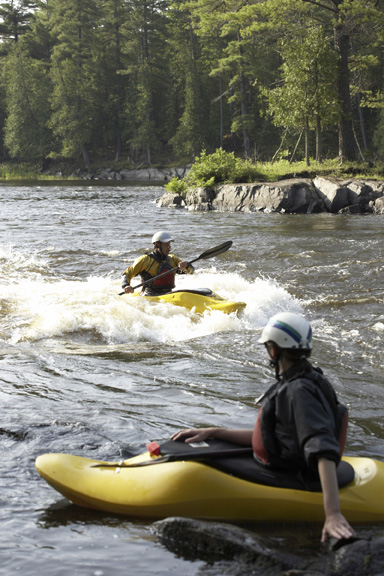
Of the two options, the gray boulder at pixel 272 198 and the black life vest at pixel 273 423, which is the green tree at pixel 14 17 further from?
the black life vest at pixel 273 423

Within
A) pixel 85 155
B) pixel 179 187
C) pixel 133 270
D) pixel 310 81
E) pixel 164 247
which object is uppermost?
pixel 85 155

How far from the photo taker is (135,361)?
5945 millimetres

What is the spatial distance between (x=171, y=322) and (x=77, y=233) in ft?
30.3

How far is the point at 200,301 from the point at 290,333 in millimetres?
4885

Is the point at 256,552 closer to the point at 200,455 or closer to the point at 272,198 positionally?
the point at 200,455

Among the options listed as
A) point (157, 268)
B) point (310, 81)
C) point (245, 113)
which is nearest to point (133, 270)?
point (157, 268)

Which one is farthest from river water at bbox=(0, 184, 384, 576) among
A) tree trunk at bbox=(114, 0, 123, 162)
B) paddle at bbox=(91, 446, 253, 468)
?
tree trunk at bbox=(114, 0, 123, 162)

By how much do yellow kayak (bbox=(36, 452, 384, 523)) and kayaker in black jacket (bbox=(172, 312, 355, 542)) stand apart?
171 millimetres

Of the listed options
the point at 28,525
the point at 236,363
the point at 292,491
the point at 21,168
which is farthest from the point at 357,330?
the point at 21,168

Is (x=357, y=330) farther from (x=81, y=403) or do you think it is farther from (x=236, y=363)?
(x=81, y=403)

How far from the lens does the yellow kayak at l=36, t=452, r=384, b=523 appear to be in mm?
3010

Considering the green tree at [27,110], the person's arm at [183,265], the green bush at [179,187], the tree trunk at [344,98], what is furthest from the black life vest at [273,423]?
the green tree at [27,110]

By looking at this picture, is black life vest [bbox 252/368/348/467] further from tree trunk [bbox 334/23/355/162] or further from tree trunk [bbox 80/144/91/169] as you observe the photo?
tree trunk [bbox 80/144/91/169]

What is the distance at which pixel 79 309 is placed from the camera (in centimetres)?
771
